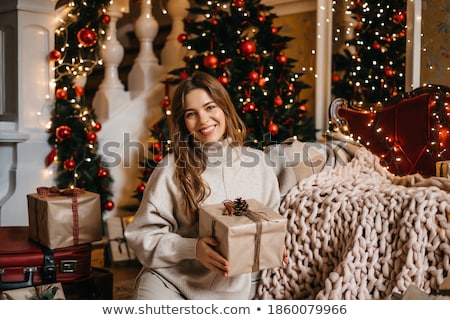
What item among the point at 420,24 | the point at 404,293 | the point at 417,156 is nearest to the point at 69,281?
the point at 404,293

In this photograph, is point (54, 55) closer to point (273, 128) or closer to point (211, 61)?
point (211, 61)

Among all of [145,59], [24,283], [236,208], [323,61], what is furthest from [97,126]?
[236,208]

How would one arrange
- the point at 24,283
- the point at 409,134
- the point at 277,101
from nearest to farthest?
the point at 24,283 → the point at 409,134 → the point at 277,101

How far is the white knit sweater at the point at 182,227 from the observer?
152cm

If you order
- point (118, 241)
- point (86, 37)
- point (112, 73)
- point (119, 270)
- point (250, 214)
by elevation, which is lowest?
point (119, 270)

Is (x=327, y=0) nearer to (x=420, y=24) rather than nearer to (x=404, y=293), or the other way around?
(x=420, y=24)

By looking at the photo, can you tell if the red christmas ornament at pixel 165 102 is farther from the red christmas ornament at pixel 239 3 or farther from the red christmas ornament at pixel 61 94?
the red christmas ornament at pixel 239 3

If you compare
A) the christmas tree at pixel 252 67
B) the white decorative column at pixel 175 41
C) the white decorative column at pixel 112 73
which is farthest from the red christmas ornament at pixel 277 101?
the white decorative column at pixel 112 73

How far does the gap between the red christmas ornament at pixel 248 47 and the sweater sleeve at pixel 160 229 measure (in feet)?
4.30

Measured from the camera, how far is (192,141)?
1685 mm

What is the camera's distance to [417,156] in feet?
6.62

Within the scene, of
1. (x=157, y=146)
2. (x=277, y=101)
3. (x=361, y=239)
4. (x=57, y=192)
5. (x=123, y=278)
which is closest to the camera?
(x=361, y=239)

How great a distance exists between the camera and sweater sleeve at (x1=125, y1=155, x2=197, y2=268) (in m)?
1.51

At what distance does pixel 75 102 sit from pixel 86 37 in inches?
14.4
